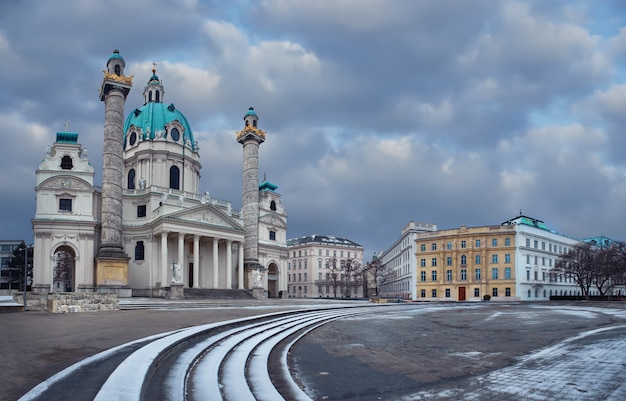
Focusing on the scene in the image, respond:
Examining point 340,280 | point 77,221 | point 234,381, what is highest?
point 77,221

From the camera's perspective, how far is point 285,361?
11414 millimetres

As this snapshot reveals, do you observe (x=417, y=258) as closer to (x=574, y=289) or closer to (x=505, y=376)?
(x=574, y=289)

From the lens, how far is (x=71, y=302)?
2536 cm

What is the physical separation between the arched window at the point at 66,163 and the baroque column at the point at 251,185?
2286cm

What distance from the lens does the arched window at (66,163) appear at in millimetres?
63250

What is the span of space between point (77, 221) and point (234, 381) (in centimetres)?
5867

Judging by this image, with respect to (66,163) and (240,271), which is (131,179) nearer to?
A: (66,163)

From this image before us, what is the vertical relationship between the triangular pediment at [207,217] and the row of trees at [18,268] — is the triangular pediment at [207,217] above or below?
above

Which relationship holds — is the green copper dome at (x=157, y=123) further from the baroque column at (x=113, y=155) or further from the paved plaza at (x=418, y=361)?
the paved plaza at (x=418, y=361)

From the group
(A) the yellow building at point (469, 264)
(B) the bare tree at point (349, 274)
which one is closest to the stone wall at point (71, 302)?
(A) the yellow building at point (469, 264)

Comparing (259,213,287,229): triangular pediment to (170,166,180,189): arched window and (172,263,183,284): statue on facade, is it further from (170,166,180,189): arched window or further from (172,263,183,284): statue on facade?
(172,263,183,284): statue on facade

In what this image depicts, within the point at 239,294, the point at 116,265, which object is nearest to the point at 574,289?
the point at 239,294

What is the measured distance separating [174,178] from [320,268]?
57295 millimetres

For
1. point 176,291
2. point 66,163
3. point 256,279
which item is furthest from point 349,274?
point 66,163
